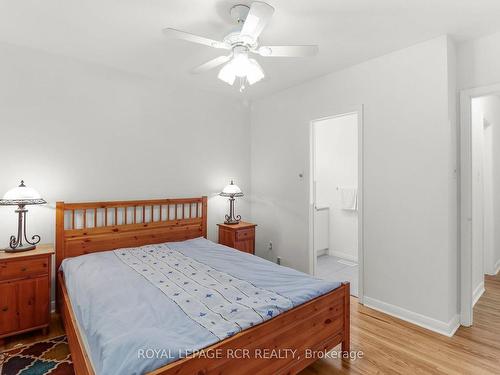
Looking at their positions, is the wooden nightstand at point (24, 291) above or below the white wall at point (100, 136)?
below

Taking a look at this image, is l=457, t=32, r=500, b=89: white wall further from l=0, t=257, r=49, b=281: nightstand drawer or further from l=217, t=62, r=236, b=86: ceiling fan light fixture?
l=0, t=257, r=49, b=281: nightstand drawer

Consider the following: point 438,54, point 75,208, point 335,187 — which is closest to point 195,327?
point 75,208

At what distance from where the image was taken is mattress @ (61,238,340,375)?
1.34 meters

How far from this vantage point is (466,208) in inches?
102

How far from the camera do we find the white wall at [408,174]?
2.50 meters

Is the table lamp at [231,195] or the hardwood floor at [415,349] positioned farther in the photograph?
the table lamp at [231,195]

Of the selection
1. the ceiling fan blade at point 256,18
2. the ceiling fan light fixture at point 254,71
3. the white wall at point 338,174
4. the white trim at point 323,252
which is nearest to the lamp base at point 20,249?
the ceiling fan light fixture at point 254,71

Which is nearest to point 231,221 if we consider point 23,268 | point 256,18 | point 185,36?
point 23,268

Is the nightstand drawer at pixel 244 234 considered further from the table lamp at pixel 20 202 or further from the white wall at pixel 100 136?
the table lamp at pixel 20 202

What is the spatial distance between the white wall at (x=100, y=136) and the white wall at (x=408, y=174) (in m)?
1.64

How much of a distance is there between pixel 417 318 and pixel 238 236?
2137 millimetres

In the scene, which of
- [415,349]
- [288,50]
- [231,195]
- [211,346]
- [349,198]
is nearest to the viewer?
[211,346]

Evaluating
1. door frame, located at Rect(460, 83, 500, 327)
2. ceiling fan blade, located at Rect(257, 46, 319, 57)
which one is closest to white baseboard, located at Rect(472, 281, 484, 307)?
door frame, located at Rect(460, 83, 500, 327)

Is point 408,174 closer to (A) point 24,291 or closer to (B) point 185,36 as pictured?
(B) point 185,36
